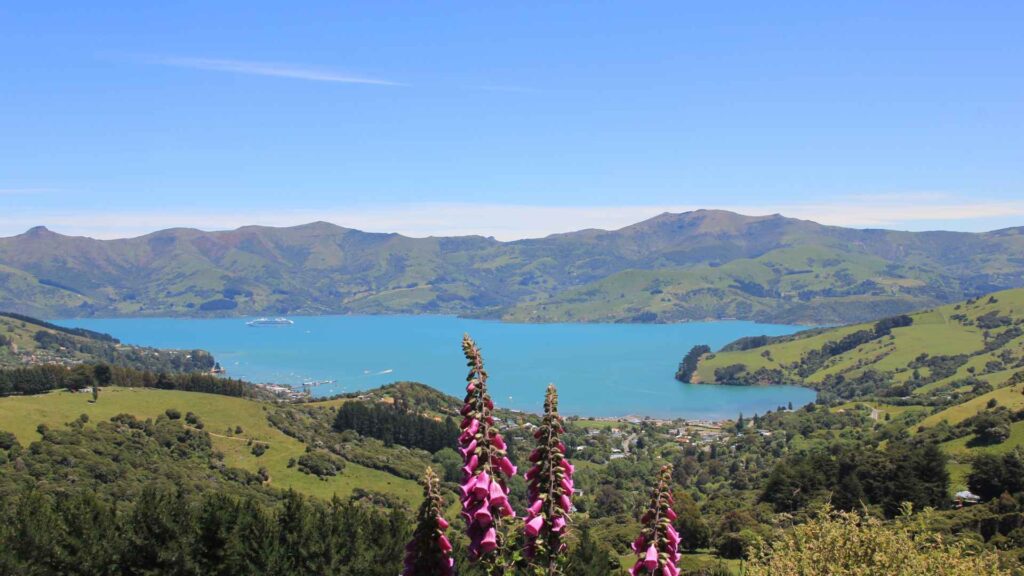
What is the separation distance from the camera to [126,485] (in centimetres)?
6944

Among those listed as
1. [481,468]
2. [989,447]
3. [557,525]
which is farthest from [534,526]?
[989,447]

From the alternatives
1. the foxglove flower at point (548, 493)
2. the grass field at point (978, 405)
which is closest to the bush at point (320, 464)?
the grass field at point (978, 405)

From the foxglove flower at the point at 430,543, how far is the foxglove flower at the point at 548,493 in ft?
2.84

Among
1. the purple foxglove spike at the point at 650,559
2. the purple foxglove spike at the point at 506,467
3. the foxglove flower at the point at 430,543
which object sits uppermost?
the purple foxglove spike at the point at 506,467

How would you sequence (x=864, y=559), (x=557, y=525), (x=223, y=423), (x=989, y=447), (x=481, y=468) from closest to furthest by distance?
Result: (x=481, y=468)
(x=557, y=525)
(x=864, y=559)
(x=989, y=447)
(x=223, y=423)

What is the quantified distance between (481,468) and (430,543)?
2.81 ft

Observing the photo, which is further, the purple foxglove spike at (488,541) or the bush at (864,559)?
the bush at (864,559)

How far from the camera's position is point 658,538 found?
7.91 metres

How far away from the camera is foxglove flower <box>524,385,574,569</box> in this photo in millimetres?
7781

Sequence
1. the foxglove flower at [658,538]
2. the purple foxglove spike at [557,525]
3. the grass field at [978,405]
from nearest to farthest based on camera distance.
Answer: the foxglove flower at [658,538] → the purple foxglove spike at [557,525] → the grass field at [978,405]

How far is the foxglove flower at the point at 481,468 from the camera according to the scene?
7.39 metres

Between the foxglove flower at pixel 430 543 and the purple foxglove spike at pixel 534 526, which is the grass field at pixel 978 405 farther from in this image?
the foxglove flower at pixel 430 543

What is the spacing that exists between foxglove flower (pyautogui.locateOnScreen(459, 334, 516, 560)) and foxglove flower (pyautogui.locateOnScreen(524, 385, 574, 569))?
0.28 metres

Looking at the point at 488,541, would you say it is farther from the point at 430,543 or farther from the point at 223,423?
the point at 223,423
